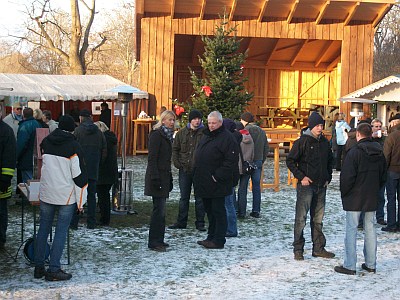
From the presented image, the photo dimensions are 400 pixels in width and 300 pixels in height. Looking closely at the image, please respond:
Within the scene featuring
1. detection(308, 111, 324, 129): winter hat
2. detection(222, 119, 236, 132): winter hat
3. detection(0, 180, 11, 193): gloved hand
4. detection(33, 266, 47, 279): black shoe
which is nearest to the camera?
detection(33, 266, 47, 279): black shoe

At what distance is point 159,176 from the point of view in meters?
8.49

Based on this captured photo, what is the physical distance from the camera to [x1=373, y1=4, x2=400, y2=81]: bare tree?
4856cm

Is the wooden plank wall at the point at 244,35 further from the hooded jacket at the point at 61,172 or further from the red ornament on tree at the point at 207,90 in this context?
Answer: the hooded jacket at the point at 61,172

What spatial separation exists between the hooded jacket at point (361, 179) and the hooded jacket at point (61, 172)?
2990 mm

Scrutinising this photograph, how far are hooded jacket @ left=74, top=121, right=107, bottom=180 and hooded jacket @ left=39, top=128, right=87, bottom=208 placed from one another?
262 centimetres

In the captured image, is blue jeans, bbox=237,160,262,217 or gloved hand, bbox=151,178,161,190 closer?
gloved hand, bbox=151,178,161,190

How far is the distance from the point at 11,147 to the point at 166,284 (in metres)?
2.43

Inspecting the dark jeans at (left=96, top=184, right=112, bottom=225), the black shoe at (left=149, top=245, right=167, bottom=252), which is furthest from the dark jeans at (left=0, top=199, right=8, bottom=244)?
the dark jeans at (left=96, top=184, right=112, bottom=225)

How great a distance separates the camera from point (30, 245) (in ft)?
25.1

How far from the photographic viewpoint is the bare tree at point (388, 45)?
48.6m

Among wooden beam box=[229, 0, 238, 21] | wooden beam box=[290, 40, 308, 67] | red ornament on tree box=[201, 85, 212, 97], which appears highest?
wooden beam box=[229, 0, 238, 21]

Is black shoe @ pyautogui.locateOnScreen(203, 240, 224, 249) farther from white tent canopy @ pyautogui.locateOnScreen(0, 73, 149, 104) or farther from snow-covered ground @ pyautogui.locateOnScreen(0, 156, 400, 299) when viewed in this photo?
white tent canopy @ pyautogui.locateOnScreen(0, 73, 149, 104)

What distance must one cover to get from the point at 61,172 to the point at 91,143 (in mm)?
2875

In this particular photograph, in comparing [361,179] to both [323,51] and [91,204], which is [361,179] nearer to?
[91,204]
